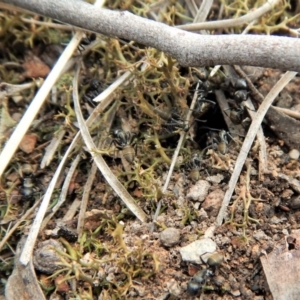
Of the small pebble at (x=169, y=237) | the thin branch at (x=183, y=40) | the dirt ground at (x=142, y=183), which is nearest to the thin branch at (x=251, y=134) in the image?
the dirt ground at (x=142, y=183)

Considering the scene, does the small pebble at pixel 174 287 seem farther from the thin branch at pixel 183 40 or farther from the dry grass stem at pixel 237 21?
the dry grass stem at pixel 237 21

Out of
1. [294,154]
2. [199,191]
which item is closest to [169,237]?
[199,191]

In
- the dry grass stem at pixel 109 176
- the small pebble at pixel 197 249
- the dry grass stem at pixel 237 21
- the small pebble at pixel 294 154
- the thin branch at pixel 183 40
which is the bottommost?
the small pebble at pixel 197 249

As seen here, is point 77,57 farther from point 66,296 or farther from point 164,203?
point 66,296

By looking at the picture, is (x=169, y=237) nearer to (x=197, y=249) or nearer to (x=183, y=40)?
(x=197, y=249)

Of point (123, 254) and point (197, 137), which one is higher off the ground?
point (197, 137)

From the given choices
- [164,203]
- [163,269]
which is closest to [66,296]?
[163,269]

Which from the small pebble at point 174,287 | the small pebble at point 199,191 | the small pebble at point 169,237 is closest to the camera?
the small pebble at point 174,287
